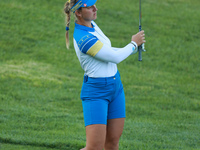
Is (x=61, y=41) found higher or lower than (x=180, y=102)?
higher

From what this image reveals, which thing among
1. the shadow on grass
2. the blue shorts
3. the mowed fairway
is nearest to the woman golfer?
the blue shorts

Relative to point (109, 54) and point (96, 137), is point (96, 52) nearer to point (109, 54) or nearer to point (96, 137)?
point (109, 54)

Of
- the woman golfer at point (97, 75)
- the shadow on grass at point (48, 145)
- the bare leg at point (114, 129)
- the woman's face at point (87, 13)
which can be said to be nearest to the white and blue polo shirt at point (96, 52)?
the woman golfer at point (97, 75)

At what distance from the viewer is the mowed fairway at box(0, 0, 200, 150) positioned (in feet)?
21.3

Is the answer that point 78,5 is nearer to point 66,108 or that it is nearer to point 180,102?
point 66,108

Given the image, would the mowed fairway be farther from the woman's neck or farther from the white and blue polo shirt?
the woman's neck

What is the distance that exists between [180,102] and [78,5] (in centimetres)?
609

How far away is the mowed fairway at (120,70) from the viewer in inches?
256

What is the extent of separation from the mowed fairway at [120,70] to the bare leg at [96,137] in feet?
6.55

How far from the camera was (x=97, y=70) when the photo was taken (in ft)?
12.7

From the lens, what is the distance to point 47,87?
33.0ft

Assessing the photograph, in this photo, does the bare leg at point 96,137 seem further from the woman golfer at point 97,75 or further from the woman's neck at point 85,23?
the woman's neck at point 85,23

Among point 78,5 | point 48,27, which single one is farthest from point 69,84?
point 78,5

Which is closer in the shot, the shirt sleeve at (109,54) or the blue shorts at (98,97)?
the shirt sleeve at (109,54)
